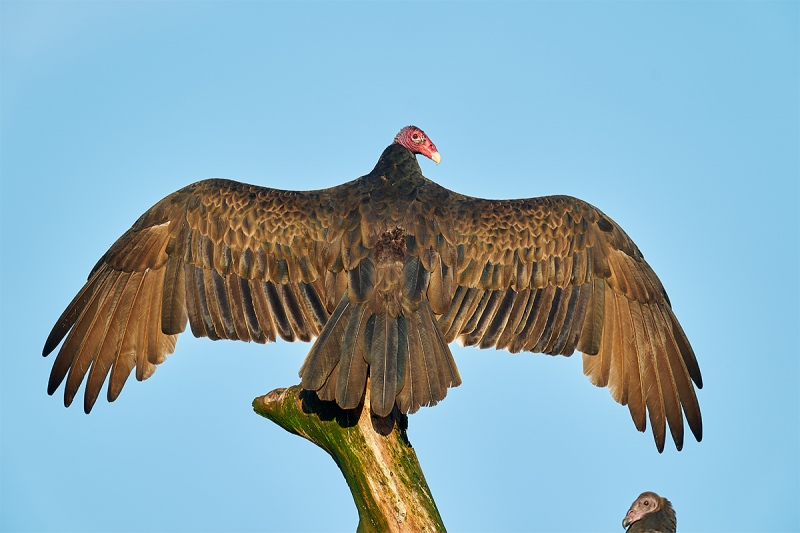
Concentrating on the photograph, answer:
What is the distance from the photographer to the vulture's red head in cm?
742

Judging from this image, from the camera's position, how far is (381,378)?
17.6 ft

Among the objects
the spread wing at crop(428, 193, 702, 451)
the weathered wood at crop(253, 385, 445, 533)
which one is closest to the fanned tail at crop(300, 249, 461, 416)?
the weathered wood at crop(253, 385, 445, 533)

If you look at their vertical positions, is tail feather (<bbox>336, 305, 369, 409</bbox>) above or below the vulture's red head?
below

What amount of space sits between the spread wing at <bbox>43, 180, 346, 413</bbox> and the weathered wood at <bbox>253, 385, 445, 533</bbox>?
1.77ft

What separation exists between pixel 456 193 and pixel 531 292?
2.54 feet

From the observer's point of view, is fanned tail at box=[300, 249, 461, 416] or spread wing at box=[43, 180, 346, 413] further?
spread wing at box=[43, 180, 346, 413]

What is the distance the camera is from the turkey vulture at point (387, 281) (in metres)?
6.03

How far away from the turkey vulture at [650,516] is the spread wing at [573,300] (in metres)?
0.87

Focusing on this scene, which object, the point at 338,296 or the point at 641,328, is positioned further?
the point at 641,328

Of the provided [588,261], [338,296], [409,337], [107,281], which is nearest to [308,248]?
[338,296]

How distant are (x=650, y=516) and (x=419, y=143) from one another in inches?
120

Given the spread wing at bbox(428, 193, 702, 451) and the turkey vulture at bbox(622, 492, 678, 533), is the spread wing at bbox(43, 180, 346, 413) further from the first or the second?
the turkey vulture at bbox(622, 492, 678, 533)

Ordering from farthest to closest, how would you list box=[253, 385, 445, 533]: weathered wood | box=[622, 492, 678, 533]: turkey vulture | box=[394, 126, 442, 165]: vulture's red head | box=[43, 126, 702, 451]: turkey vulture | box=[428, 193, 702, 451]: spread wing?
box=[394, 126, 442, 165]: vulture's red head
box=[622, 492, 678, 533]: turkey vulture
box=[428, 193, 702, 451]: spread wing
box=[43, 126, 702, 451]: turkey vulture
box=[253, 385, 445, 533]: weathered wood

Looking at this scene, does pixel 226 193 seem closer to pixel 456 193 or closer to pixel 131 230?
pixel 131 230
